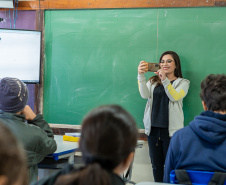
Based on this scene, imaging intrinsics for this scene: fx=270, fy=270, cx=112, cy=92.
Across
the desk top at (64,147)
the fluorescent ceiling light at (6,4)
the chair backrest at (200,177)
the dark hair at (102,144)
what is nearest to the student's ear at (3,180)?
the dark hair at (102,144)

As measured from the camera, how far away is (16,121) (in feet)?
5.55

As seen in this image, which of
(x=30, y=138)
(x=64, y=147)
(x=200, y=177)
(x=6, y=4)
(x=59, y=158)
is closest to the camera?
(x=200, y=177)

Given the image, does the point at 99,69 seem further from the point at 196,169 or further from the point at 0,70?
the point at 196,169

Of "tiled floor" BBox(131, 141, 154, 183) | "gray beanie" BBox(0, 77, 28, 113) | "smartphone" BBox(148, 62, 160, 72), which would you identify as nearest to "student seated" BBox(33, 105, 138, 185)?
"gray beanie" BBox(0, 77, 28, 113)

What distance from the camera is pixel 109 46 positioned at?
327 centimetres

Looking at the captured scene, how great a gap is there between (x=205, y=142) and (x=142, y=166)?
6.40ft

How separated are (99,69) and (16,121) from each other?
173 centimetres

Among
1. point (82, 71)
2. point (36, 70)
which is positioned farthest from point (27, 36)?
point (82, 71)

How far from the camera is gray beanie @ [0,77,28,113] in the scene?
1716 mm

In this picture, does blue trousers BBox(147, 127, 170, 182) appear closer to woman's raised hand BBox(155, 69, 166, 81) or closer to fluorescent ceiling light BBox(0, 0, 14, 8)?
woman's raised hand BBox(155, 69, 166, 81)

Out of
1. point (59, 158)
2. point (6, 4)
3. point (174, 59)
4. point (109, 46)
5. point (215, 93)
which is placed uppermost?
point (6, 4)

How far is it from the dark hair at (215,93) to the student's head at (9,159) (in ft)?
4.06

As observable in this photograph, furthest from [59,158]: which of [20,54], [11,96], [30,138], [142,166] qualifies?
[20,54]

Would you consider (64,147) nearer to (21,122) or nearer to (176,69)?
(21,122)
